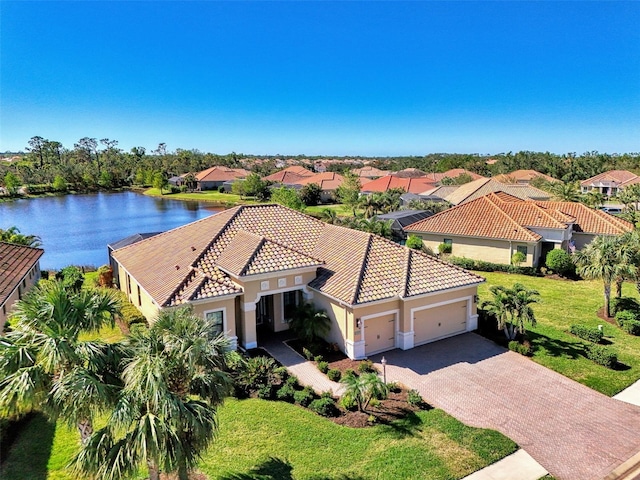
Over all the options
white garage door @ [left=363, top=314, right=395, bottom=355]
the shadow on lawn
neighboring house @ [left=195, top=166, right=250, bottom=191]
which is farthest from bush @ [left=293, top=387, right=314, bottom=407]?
neighboring house @ [left=195, top=166, right=250, bottom=191]

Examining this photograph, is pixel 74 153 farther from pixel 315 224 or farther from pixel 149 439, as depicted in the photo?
pixel 149 439

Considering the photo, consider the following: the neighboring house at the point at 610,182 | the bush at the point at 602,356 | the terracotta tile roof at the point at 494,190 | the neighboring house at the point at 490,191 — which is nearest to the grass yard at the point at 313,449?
the bush at the point at 602,356

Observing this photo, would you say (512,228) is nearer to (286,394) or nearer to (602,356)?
(602,356)

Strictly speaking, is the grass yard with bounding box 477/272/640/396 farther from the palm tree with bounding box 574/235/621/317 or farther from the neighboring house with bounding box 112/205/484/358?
the neighboring house with bounding box 112/205/484/358

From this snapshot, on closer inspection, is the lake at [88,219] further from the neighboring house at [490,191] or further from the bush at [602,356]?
the neighboring house at [490,191]

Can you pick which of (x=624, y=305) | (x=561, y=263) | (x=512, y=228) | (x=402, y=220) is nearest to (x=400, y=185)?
(x=402, y=220)

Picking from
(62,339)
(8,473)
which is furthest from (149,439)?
(8,473)

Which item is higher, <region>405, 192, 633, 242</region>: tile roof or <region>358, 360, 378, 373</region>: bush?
<region>405, 192, 633, 242</region>: tile roof
